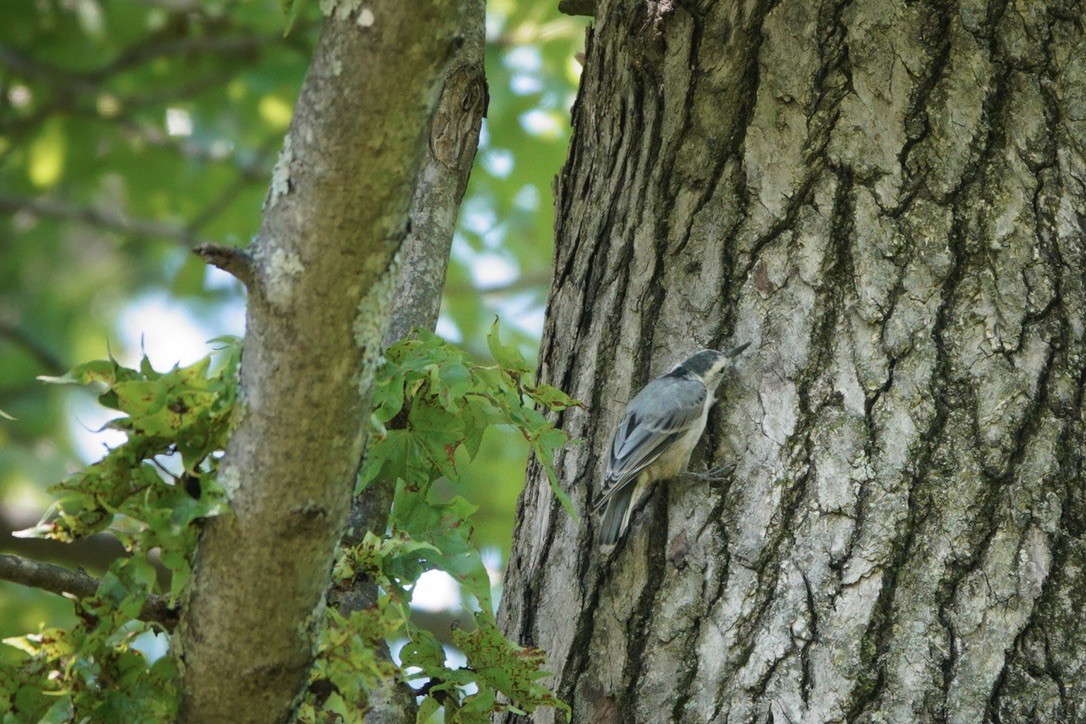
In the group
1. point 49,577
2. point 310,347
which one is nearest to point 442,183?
point 310,347

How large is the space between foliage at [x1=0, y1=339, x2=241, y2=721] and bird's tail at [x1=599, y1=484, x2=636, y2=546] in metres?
1.07

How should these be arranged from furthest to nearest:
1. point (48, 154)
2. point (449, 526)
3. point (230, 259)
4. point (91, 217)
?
point (48, 154) → point (91, 217) → point (449, 526) → point (230, 259)

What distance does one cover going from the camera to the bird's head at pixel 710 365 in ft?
8.86

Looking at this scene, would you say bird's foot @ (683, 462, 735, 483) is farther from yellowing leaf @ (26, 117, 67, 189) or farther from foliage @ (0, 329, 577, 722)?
yellowing leaf @ (26, 117, 67, 189)

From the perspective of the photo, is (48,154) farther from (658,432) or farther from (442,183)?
(658,432)

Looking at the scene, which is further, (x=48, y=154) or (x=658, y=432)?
(x=48, y=154)

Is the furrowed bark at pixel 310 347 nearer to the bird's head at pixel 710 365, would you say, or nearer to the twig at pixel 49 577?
the twig at pixel 49 577

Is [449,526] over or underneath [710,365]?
underneath

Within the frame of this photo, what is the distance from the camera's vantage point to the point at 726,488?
262cm

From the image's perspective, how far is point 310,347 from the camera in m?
1.80

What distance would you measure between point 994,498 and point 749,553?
52cm

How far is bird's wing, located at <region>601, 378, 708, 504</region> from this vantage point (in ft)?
8.84

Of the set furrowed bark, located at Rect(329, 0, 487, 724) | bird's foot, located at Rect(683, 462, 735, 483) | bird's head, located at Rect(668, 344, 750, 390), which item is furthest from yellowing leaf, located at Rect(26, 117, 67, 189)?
bird's foot, located at Rect(683, 462, 735, 483)

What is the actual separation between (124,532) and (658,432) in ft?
4.09
